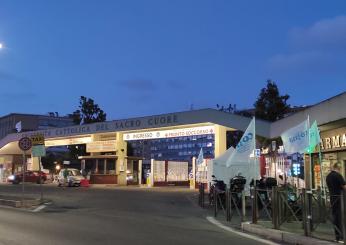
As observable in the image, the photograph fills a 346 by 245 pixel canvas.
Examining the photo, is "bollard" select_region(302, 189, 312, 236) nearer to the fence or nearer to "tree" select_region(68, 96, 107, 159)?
the fence

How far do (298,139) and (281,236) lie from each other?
2948 millimetres

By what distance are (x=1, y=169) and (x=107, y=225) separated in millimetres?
56792

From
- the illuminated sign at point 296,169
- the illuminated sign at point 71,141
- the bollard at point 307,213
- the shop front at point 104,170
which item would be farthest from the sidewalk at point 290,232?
the illuminated sign at point 71,141

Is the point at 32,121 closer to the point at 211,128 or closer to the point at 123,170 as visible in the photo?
the point at 123,170

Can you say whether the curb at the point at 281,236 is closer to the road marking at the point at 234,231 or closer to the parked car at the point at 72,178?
the road marking at the point at 234,231

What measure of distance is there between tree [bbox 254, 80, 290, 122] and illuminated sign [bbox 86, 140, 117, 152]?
47.4 ft

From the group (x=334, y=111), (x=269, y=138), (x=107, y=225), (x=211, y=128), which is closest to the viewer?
(x=107, y=225)

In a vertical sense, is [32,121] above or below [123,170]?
above

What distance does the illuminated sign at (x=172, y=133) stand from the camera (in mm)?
39812

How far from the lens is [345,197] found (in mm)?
10836

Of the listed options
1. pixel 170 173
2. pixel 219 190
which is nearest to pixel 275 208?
pixel 219 190

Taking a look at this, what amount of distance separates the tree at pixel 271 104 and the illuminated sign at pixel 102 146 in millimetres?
14441

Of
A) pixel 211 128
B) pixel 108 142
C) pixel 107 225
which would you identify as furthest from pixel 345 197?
pixel 108 142

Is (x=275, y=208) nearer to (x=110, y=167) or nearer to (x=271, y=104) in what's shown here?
(x=271, y=104)
